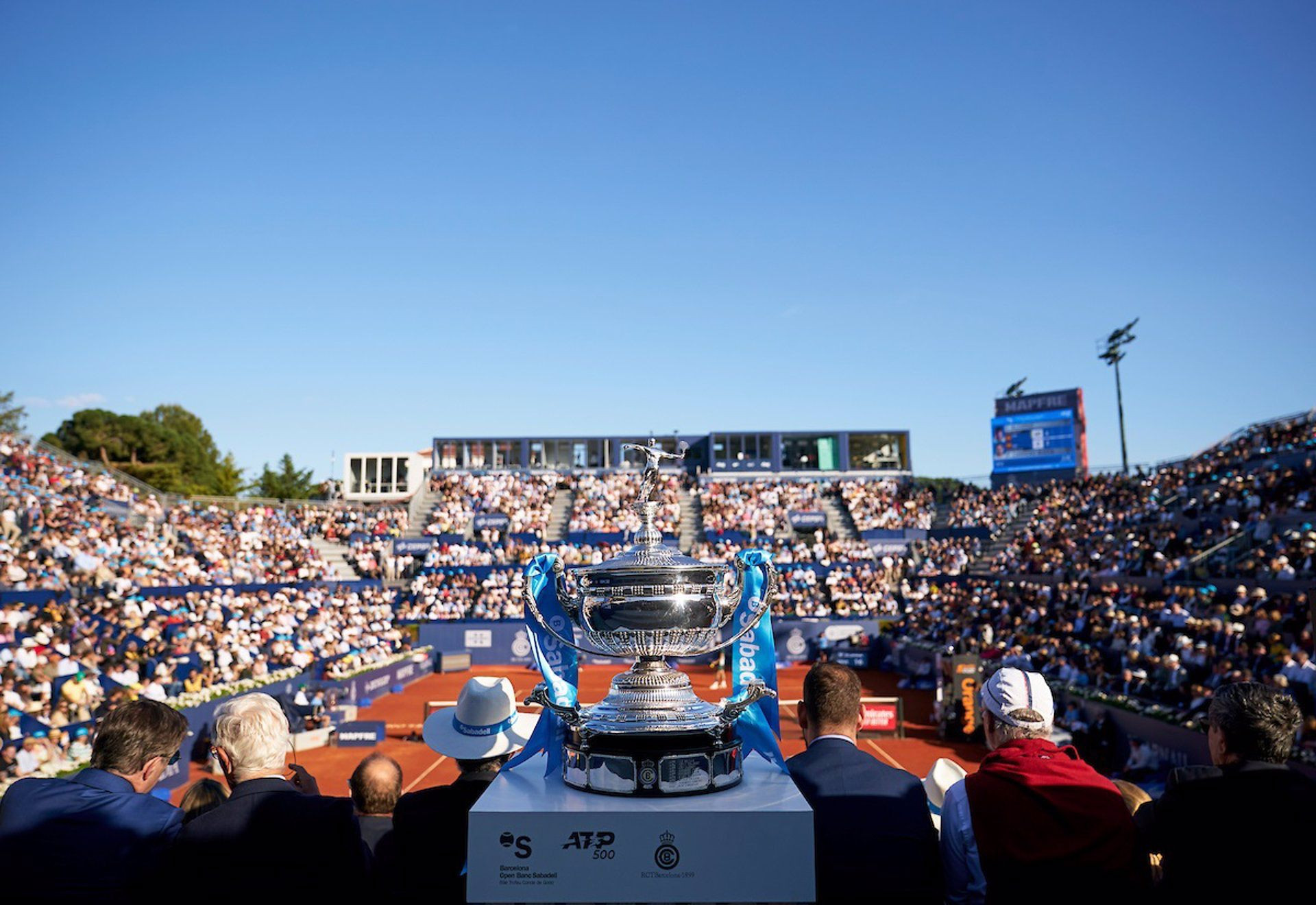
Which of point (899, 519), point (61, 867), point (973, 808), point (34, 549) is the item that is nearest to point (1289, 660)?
point (973, 808)

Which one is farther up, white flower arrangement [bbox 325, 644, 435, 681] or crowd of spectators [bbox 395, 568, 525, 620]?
crowd of spectators [bbox 395, 568, 525, 620]

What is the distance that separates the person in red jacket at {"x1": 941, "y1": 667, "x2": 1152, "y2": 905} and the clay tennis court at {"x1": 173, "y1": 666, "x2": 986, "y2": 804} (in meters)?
7.53

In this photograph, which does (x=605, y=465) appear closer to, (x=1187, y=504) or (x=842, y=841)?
(x=1187, y=504)

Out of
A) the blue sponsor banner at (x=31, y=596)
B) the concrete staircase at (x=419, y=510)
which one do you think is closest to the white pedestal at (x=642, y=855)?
the blue sponsor banner at (x=31, y=596)

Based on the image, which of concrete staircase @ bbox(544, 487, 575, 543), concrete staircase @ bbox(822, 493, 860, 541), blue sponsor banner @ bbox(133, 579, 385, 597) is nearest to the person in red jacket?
blue sponsor banner @ bbox(133, 579, 385, 597)

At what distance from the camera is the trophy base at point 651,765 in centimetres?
232

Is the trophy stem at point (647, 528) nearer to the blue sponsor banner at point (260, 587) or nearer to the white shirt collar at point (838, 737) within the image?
the white shirt collar at point (838, 737)

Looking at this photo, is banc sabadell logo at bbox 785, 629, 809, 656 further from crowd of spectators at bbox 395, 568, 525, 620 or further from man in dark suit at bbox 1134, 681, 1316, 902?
man in dark suit at bbox 1134, 681, 1316, 902

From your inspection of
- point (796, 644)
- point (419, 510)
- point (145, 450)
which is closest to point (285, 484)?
point (145, 450)

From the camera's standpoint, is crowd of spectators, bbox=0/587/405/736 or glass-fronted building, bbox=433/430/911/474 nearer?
crowd of spectators, bbox=0/587/405/736

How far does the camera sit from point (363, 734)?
16.3 metres

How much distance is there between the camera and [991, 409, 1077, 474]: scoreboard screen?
36.6 meters

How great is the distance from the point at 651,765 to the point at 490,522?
33.2 meters

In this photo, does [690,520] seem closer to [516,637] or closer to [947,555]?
[947,555]
